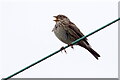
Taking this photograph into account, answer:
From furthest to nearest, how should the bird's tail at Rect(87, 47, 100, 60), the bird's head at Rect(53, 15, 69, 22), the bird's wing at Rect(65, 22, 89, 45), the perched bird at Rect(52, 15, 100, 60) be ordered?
the bird's head at Rect(53, 15, 69, 22), the bird's wing at Rect(65, 22, 89, 45), the perched bird at Rect(52, 15, 100, 60), the bird's tail at Rect(87, 47, 100, 60)

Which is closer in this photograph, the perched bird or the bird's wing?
the perched bird

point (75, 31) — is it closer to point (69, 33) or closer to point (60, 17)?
point (69, 33)

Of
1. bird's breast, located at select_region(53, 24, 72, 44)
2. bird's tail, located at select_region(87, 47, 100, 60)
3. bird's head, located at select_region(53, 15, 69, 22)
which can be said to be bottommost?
bird's tail, located at select_region(87, 47, 100, 60)

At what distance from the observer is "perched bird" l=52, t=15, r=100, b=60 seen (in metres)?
8.62

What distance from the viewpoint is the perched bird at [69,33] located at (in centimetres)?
862

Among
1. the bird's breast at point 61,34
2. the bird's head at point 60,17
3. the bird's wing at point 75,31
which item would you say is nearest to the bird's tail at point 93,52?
the bird's wing at point 75,31

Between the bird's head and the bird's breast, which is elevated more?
the bird's head

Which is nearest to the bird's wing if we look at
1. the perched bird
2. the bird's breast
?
the perched bird

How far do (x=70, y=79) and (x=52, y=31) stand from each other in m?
1.78

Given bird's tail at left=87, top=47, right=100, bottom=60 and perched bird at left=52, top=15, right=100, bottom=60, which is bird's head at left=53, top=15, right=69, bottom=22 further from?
bird's tail at left=87, top=47, right=100, bottom=60

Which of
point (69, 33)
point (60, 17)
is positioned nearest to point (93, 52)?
point (69, 33)

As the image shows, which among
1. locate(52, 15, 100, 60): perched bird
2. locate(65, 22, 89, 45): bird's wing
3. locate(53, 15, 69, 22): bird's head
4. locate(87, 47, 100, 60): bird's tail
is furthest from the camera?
locate(53, 15, 69, 22): bird's head

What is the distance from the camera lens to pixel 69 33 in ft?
28.8

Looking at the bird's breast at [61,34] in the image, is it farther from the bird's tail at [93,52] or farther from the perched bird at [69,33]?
the bird's tail at [93,52]
